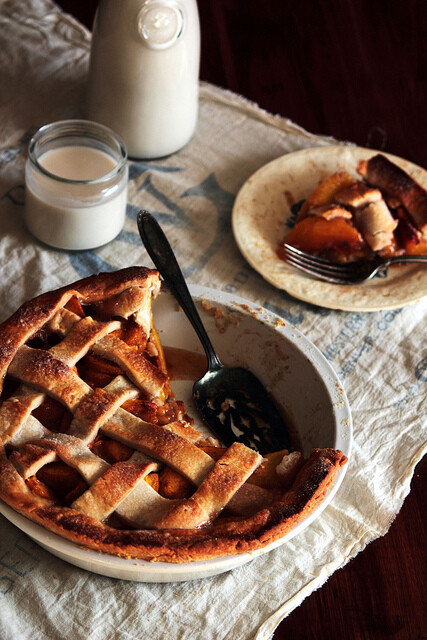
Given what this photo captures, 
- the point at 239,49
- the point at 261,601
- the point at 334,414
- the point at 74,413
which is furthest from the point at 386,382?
the point at 239,49

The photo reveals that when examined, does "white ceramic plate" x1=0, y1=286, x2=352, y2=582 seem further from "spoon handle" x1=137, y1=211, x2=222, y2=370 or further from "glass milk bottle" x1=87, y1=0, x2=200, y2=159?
"glass milk bottle" x1=87, y1=0, x2=200, y2=159

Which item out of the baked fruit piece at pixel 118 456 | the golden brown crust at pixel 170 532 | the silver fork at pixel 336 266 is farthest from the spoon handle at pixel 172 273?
the golden brown crust at pixel 170 532

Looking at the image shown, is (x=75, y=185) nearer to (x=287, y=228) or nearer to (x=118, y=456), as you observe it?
(x=287, y=228)

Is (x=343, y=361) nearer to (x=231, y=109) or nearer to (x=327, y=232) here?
(x=327, y=232)

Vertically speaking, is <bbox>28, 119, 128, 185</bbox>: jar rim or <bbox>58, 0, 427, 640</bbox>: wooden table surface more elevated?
<bbox>28, 119, 128, 185</bbox>: jar rim

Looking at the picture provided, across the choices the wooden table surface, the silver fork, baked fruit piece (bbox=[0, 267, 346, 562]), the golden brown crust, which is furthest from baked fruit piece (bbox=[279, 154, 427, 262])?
the golden brown crust

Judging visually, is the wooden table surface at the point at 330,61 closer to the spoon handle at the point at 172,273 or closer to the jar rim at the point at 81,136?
the jar rim at the point at 81,136
